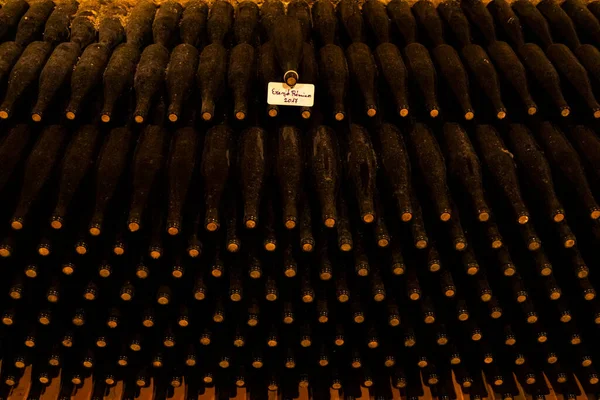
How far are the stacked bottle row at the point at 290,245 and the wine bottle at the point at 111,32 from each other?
0.76 ft

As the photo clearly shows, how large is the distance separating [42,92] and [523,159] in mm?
924

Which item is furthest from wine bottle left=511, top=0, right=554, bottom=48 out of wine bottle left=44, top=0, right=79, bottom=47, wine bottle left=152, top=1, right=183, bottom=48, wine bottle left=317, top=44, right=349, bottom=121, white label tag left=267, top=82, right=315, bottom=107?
wine bottle left=44, top=0, right=79, bottom=47

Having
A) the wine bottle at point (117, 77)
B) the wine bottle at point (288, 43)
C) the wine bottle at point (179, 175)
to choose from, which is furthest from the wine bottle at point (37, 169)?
the wine bottle at point (288, 43)

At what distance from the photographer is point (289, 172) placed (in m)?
0.96

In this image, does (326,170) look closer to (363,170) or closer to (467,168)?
(363,170)

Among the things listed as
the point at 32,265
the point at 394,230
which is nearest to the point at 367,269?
the point at 394,230

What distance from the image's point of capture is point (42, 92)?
991 mm

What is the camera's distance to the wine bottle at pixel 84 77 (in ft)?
3.21

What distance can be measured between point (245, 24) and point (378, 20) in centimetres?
29

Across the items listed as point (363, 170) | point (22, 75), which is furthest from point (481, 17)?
point (22, 75)

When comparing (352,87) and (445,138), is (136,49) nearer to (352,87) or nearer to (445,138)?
(352,87)

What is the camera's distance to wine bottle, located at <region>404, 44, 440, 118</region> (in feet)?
3.37

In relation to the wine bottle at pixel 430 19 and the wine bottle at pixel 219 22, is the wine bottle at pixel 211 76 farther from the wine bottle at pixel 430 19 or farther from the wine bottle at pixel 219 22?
the wine bottle at pixel 430 19

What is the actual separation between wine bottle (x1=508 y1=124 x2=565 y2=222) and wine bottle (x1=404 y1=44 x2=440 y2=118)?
0.17m
